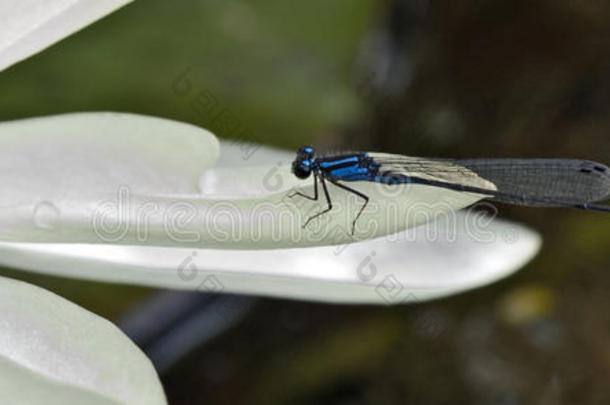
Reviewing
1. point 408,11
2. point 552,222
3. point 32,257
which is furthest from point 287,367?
point 32,257

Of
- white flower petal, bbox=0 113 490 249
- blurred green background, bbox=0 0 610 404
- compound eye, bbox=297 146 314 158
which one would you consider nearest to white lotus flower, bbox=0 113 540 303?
white flower petal, bbox=0 113 490 249

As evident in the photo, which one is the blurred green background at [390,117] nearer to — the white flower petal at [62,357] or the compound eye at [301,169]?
the compound eye at [301,169]

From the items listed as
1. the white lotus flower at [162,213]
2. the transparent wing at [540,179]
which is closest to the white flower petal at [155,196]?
the white lotus flower at [162,213]

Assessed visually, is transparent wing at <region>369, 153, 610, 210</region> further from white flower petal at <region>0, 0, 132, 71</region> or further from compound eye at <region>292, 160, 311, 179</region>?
white flower petal at <region>0, 0, 132, 71</region>

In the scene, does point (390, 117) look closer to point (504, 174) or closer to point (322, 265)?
point (504, 174)

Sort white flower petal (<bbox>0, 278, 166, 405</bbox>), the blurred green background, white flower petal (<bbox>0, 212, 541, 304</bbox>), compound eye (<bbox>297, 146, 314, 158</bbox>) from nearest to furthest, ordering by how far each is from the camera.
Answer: white flower petal (<bbox>0, 278, 166, 405</bbox>) < white flower petal (<bbox>0, 212, 541, 304</bbox>) < compound eye (<bbox>297, 146, 314, 158</bbox>) < the blurred green background

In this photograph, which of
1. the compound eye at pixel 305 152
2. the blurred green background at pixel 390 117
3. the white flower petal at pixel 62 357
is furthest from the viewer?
the blurred green background at pixel 390 117
